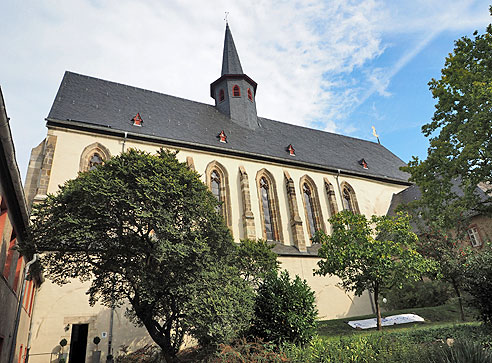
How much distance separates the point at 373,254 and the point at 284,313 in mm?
4770

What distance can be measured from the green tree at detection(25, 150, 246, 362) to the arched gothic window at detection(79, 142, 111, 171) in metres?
6.86

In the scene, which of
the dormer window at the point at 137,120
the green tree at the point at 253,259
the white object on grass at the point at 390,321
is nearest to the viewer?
the green tree at the point at 253,259

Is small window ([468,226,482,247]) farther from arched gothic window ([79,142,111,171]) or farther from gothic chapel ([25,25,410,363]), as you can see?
arched gothic window ([79,142,111,171])

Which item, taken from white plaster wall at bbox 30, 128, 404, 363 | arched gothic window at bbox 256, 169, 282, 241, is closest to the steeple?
arched gothic window at bbox 256, 169, 282, 241

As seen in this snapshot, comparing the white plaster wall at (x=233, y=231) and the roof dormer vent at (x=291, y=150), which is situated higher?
the roof dormer vent at (x=291, y=150)

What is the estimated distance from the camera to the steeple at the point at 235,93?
→ 25.2 meters

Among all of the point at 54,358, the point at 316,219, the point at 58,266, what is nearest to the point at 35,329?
the point at 54,358

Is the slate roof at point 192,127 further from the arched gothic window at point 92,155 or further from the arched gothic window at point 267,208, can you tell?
the arched gothic window at point 267,208

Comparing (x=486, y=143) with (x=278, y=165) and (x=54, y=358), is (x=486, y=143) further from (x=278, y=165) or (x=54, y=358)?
(x=54, y=358)

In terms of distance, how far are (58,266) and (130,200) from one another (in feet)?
9.46

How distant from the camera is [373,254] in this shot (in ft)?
40.2

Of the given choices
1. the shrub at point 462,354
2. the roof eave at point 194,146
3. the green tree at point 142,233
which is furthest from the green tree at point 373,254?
the roof eave at point 194,146

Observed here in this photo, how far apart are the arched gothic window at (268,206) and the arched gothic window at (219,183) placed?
2024 millimetres

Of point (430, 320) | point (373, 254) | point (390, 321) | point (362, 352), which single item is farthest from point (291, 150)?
point (362, 352)
